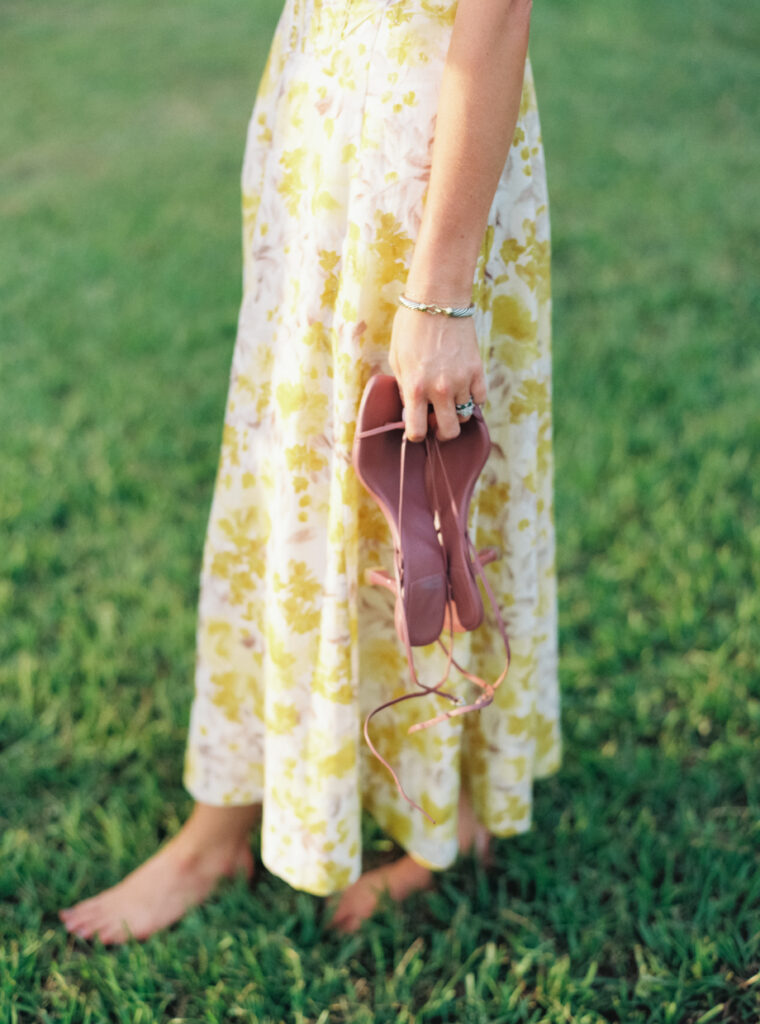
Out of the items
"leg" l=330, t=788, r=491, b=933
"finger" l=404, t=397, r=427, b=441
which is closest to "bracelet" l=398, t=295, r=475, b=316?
"finger" l=404, t=397, r=427, b=441

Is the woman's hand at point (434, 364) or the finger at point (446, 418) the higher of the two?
the woman's hand at point (434, 364)

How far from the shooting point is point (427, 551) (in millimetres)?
1272

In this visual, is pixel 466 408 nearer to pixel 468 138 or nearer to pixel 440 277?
pixel 440 277

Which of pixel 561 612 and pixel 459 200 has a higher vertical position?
pixel 459 200

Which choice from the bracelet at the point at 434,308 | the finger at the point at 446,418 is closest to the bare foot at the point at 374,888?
the finger at the point at 446,418

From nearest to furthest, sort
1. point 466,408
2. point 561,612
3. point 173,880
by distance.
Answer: point 466,408
point 173,880
point 561,612

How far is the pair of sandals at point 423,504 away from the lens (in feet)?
4.10

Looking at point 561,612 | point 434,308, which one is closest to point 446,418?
point 434,308

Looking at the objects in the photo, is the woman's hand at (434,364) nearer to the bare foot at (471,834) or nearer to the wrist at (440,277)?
the wrist at (440,277)

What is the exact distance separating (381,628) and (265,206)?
2.05ft

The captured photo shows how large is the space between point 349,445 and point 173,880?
867 millimetres

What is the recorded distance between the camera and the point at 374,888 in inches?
66.7

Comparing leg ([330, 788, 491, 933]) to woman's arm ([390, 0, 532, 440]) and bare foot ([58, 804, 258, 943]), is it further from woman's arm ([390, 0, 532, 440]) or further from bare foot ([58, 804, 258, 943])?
woman's arm ([390, 0, 532, 440])

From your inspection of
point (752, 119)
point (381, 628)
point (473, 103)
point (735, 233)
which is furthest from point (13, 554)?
point (752, 119)
